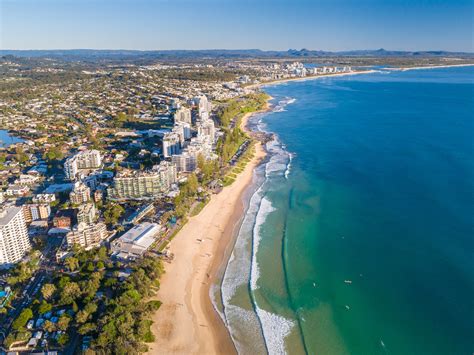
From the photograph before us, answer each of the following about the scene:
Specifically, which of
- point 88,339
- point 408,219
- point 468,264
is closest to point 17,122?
point 88,339

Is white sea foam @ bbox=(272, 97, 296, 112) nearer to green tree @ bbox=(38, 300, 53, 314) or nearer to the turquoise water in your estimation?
the turquoise water

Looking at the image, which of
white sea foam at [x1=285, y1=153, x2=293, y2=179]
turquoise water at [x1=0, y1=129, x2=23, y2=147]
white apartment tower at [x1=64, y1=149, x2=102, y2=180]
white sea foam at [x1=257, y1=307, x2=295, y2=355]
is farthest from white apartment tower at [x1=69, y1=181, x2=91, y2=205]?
turquoise water at [x1=0, y1=129, x2=23, y2=147]

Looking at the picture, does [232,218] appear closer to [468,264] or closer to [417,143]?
[468,264]

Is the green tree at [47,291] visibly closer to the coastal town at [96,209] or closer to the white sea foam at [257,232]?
the coastal town at [96,209]

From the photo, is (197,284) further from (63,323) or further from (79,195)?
(79,195)

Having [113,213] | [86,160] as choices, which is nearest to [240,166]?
[113,213]

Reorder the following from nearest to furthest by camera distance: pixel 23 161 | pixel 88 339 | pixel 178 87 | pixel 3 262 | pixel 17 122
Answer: pixel 88 339 < pixel 3 262 < pixel 23 161 < pixel 17 122 < pixel 178 87
